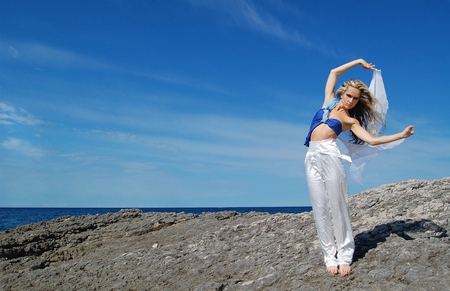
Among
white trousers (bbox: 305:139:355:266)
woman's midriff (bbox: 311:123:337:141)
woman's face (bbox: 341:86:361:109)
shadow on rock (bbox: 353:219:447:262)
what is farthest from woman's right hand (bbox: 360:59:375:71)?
shadow on rock (bbox: 353:219:447:262)

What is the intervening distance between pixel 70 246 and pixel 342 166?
6.62m

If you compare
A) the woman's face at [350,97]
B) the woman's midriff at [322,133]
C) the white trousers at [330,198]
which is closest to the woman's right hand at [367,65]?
the woman's face at [350,97]

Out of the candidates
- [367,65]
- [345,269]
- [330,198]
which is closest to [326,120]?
[330,198]

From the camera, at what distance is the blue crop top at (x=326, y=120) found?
505 cm

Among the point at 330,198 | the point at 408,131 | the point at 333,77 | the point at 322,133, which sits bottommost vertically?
the point at 330,198

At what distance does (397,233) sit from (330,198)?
1317 mm

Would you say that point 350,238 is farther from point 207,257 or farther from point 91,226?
point 91,226

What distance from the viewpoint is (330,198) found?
497 centimetres

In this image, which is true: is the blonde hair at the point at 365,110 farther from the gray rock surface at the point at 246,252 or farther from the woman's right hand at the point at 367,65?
the gray rock surface at the point at 246,252

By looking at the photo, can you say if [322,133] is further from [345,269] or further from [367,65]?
[345,269]

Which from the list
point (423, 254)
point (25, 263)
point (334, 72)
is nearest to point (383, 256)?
point (423, 254)

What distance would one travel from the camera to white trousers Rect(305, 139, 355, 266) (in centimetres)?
492

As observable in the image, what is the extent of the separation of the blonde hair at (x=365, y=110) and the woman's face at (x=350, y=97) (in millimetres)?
53

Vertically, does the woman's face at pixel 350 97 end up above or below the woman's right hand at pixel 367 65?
below
